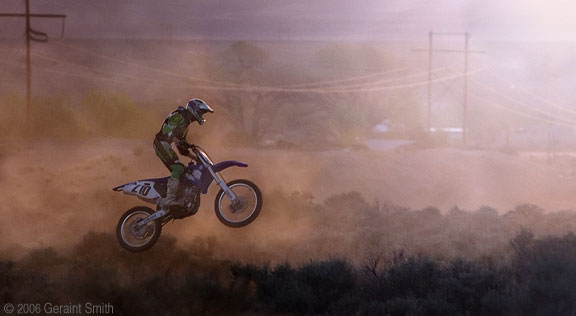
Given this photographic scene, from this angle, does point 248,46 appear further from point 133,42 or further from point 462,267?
point 462,267

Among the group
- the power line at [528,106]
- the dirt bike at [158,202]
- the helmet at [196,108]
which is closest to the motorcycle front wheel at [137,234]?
the dirt bike at [158,202]

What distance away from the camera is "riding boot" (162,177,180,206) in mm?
14758

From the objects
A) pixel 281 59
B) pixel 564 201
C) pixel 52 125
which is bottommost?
pixel 564 201

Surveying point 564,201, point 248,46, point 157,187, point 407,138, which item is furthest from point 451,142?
point 157,187

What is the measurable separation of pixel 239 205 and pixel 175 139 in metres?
1.59

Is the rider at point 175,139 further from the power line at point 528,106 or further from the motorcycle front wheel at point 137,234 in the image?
the power line at point 528,106

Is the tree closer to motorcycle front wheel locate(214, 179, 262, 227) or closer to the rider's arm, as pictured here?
motorcycle front wheel locate(214, 179, 262, 227)

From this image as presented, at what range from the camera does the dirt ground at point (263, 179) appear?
Answer: 21141 millimetres

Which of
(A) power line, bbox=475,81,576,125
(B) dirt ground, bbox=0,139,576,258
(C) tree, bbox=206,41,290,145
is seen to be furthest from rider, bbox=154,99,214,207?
(A) power line, bbox=475,81,576,125

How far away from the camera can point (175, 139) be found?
48.6ft

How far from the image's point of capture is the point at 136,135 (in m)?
46.7

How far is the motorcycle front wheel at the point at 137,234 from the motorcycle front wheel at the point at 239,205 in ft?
3.73

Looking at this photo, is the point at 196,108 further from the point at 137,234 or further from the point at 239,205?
the point at 137,234

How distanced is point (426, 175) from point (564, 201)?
6.93m
